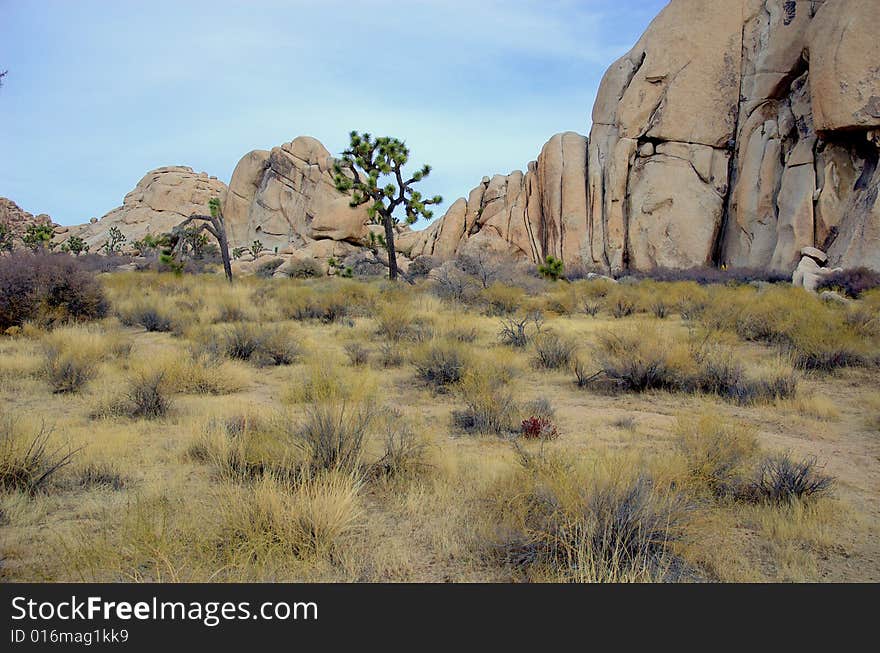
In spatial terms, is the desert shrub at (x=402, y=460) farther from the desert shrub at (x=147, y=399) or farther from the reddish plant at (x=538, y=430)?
the desert shrub at (x=147, y=399)

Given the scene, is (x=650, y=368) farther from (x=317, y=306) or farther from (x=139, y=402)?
(x=317, y=306)

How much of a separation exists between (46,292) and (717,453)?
13190 mm

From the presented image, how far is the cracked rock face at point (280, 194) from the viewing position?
55375 mm

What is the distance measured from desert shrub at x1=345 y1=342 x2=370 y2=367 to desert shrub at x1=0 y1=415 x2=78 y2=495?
4.84 meters

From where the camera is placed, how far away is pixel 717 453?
4.64 m

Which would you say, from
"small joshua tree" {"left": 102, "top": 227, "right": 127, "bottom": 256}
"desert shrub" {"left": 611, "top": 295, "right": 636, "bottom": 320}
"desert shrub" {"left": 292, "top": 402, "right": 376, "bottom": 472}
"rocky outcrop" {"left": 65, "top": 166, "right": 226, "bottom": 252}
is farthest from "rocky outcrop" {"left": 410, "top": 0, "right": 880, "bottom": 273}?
"rocky outcrop" {"left": 65, "top": 166, "right": 226, "bottom": 252}

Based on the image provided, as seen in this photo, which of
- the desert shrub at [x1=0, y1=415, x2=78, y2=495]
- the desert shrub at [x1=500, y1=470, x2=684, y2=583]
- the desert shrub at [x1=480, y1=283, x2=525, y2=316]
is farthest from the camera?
the desert shrub at [x1=480, y1=283, x2=525, y2=316]

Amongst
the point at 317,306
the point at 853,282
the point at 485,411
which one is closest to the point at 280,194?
the point at 317,306

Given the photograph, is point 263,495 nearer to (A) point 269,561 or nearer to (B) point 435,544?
(A) point 269,561

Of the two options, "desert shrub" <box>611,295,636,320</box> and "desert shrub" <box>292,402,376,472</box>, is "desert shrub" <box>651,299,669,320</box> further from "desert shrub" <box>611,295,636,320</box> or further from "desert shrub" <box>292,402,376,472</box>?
"desert shrub" <box>292,402,376,472</box>

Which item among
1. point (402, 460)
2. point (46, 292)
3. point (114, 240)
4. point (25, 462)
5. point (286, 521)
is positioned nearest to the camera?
point (286, 521)

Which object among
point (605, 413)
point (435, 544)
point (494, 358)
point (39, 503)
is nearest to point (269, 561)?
point (435, 544)

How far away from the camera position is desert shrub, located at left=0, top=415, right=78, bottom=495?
420 cm

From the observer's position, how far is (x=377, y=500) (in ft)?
14.0
